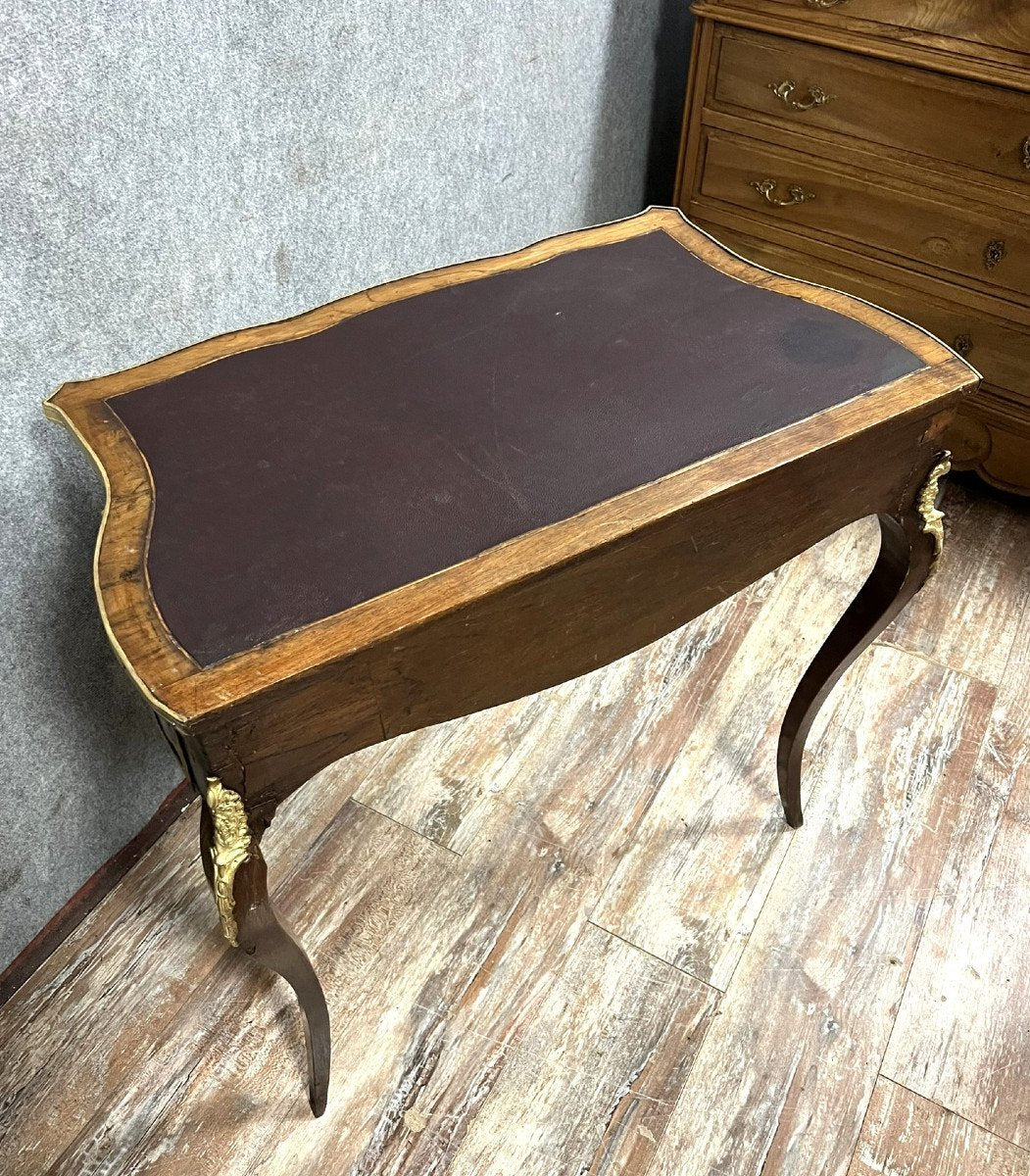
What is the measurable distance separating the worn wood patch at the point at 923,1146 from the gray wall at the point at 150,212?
1029 millimetres

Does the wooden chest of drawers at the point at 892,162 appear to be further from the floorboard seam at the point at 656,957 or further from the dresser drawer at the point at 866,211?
the floorboard seam at the point at 656,957

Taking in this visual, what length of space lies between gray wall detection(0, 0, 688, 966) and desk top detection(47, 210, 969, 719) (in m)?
0.15

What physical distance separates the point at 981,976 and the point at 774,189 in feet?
4.62

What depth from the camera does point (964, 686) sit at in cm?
159

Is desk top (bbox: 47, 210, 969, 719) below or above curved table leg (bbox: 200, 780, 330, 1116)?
above

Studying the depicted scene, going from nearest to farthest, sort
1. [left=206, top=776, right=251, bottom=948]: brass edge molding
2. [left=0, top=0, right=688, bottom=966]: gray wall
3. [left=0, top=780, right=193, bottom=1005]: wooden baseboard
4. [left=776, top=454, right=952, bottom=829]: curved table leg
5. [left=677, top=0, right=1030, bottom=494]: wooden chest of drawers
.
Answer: [left=206, top=776, right=251, bottom=948]: brass edge molding → [left=0, top=0, right=688, bottom=966]: gray wall → [left=776, top=454, right=952, bottom=829]: curved table leg → [left=0, top=780, right=193, bottom=1005]: wooden baseboard → [left=677, top=0, right=1030, bottom=494]: wooden chest of drawers

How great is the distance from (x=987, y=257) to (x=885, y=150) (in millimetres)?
260

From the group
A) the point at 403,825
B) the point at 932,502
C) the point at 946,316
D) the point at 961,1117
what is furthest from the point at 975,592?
the point at 403,825

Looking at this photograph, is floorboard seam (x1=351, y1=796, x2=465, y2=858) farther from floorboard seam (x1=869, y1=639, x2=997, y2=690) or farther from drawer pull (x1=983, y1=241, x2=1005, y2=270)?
drawer pull (x1=983, y1=241, x2=1005, y2=270)

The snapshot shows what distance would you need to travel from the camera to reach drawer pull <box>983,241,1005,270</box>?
1.62 m

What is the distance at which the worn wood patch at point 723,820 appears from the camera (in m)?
1.27

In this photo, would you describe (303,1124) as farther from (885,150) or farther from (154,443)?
(885,150)

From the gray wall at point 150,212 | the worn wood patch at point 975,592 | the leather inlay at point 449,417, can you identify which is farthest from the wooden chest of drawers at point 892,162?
the leather inlay at point 449,417

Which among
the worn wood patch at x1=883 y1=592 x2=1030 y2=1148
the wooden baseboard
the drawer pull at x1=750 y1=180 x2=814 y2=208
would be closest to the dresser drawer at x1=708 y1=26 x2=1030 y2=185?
the drawer pull at x1=750 y1=180 x2=814 y2=208
